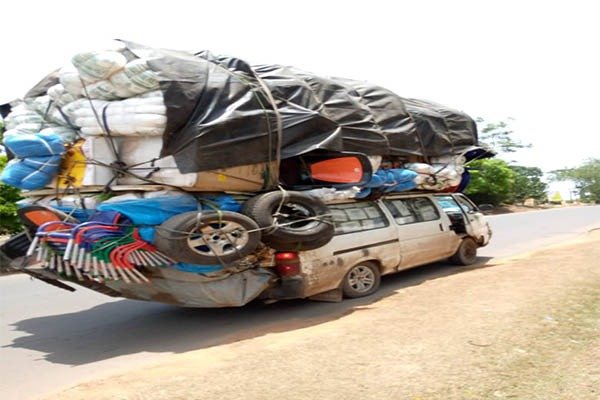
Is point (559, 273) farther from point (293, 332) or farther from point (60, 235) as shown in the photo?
point (60, 235)

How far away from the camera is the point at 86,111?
5566 mm

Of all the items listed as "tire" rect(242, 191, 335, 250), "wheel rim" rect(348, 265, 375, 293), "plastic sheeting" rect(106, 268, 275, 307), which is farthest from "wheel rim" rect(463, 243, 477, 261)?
"plastic sheeting" rect(106, 268, 275, 307)

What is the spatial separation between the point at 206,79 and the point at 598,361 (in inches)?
180

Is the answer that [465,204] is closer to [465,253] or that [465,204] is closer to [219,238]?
[465,253]

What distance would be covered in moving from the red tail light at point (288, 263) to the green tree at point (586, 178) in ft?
222

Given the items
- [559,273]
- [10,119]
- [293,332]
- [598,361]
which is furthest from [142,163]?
[559,273]

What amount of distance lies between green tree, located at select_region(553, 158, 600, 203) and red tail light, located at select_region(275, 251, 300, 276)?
67598mm

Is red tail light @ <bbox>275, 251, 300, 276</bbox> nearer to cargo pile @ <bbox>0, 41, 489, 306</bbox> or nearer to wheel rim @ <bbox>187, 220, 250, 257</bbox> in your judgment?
cargo pile @ <bbox>0, 41, 489, 306</bbox>

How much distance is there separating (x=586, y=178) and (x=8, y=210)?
70.6 meters

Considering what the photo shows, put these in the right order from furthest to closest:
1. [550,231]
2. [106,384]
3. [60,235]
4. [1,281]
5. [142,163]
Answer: [550,231] < [1,281] < [142,163] < [60,235] < [106,384]

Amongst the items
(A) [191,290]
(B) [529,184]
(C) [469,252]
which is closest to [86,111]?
(A) [191,290]

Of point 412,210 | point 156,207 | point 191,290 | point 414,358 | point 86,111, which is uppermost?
point 86,111

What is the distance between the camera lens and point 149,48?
18.6 feet

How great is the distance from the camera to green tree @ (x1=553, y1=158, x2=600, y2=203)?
214 ft
